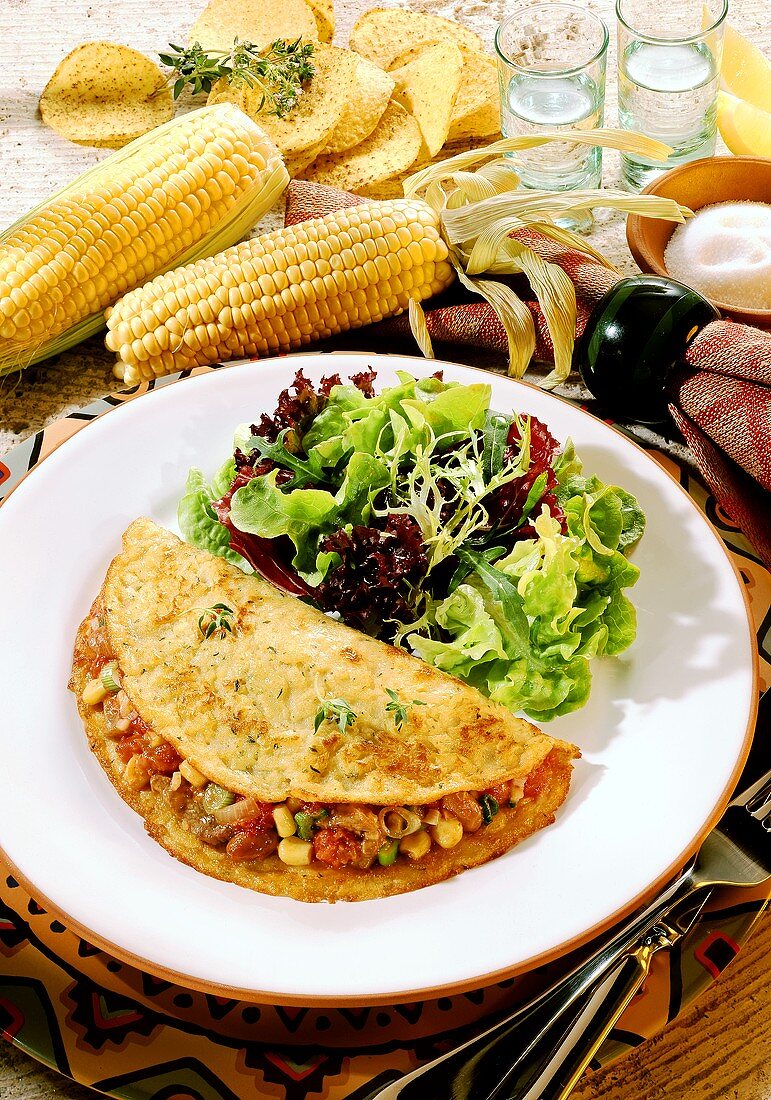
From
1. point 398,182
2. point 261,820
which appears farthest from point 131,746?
point 398,182

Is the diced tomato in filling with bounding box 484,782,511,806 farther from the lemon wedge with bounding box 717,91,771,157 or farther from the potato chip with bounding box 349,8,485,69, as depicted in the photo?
the potato chip with bounding box 349,8,485,69

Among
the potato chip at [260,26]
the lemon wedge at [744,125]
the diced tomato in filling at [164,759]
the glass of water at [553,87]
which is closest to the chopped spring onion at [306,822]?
the diced tomato in filling at [164,759]

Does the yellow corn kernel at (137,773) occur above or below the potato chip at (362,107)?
below

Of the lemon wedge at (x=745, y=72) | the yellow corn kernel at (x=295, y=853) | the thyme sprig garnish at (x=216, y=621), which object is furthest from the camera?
the lemon wedge at (x=745, y=72)

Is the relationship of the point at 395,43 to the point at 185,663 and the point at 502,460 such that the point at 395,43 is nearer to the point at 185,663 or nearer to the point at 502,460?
the point at 502,460

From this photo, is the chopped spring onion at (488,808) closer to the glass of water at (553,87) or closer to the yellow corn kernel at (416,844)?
the yellow corn kernel at (416,844)

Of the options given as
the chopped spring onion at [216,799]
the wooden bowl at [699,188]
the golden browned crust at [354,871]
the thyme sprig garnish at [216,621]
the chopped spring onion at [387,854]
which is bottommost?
the golden browned crust at [354,871]
